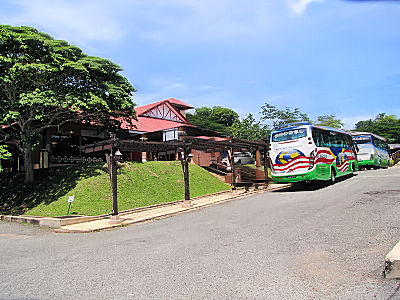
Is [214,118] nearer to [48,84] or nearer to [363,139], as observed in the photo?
[363,139]

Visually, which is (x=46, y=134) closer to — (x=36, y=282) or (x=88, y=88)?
(x=88, y=88)

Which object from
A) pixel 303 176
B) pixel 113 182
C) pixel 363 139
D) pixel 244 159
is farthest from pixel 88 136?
pixel 363 139

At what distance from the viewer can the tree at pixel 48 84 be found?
14211 millimetres

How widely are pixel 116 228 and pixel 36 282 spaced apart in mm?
5811

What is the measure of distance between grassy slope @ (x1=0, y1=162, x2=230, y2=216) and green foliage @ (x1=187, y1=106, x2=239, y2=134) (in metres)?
42.6

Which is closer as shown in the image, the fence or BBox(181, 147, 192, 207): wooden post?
BBox(181, 147, 192, 207): wooden post

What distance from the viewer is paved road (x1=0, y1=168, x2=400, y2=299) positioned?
14.9ft

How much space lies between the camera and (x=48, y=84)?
16.3 metres

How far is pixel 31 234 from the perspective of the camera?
10.6 metres

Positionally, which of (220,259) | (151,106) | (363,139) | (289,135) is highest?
(151,106)

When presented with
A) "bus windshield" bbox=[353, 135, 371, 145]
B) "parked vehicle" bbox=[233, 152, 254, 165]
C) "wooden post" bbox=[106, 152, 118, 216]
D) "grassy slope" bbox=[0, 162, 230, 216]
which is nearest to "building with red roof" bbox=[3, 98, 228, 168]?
"grassy slope" bbox=[0, 162, 230, 216]

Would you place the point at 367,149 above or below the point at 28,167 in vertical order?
above

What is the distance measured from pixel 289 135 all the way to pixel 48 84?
44.1ft

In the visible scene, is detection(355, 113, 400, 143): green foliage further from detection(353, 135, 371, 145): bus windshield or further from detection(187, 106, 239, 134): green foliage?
detection(353, 135, 371, 145): bus windshield
